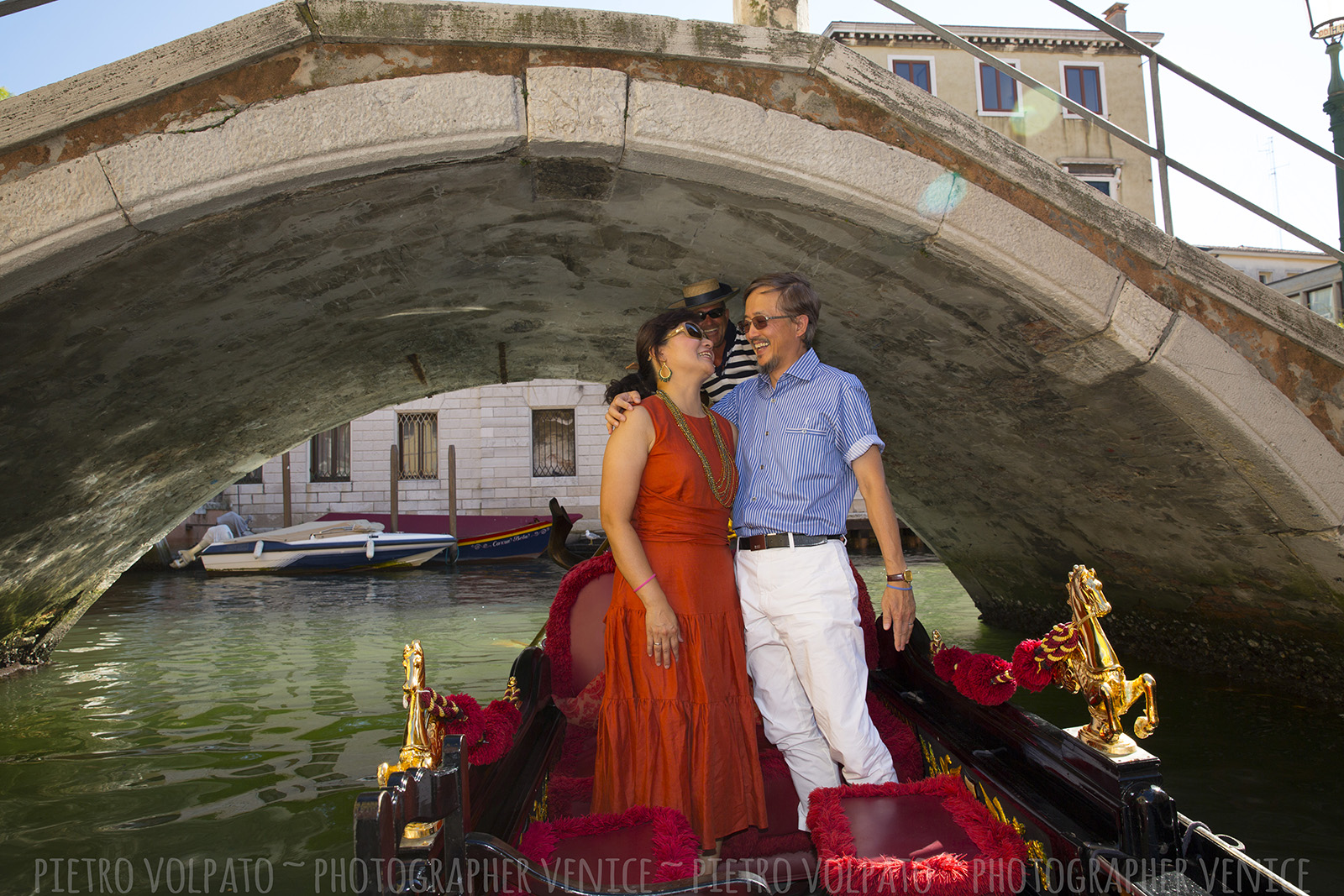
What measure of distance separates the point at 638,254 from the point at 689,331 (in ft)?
5.16

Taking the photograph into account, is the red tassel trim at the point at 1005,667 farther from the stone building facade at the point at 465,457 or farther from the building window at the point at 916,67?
the building window at the point at 916,67

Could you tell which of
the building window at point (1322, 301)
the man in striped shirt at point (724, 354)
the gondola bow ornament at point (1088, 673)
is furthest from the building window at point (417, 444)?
the building window at point (1322, 301)

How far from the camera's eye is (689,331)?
197 centimetres

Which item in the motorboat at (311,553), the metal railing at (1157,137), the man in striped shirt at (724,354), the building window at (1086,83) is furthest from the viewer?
the building window at (1086,83)

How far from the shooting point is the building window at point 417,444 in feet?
51.3

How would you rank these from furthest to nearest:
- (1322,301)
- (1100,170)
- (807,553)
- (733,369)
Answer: (1100,170), (1322,301), (733,369), (807,553)

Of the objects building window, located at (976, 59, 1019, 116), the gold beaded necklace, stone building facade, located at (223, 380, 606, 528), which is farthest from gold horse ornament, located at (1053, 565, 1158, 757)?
building window, located at (976, 59, 1019, 116)

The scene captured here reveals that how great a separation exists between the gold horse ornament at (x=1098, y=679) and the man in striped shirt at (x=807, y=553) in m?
0.35

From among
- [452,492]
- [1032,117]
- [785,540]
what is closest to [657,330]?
[785,540]

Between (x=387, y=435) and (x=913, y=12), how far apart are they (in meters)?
13.7

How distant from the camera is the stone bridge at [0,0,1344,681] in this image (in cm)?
238

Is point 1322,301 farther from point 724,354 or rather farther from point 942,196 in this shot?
point 724,354

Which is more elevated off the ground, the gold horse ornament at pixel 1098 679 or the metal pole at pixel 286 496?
the metal pole at pixel 286 496

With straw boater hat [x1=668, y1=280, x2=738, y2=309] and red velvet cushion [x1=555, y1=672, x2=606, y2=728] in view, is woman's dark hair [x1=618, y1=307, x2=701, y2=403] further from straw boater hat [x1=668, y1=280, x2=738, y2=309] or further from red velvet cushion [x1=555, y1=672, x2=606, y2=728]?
straw boater hat [x1=668, y1=280, x2=738, y2=309]
